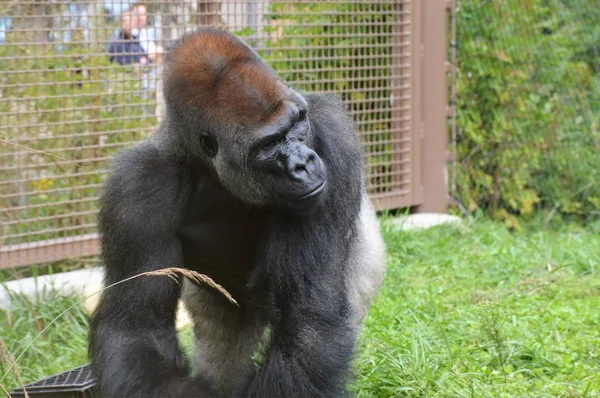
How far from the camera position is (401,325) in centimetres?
439

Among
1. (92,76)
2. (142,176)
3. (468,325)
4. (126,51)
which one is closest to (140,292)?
(142,176)

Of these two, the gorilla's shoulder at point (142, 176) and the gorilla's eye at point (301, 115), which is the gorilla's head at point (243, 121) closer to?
the gorilla's eye at point (301, 115)

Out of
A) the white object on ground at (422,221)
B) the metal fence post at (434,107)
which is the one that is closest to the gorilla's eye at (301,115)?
the white object on ground at (422,221)

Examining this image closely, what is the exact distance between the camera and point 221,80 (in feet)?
10.5

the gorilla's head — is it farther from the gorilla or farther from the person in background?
the person in background

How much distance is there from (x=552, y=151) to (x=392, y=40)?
206cm

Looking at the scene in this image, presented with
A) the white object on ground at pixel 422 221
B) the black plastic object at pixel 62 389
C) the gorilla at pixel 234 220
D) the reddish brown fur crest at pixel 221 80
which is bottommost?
the black plastic object at pixel 62 389

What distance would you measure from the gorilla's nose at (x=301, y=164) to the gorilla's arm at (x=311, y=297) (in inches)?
8.5

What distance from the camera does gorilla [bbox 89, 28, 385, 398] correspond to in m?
3.16

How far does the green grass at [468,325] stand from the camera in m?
3.69

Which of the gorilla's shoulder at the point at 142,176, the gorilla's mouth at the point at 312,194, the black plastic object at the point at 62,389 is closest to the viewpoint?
the gorilla's mouth at the point at 312,194

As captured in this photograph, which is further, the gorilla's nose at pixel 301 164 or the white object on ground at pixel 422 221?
the white object on ground at pixel 422 221

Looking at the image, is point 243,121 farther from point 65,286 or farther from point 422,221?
point 422,221

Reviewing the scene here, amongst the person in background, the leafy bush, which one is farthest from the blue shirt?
the leafy bush
